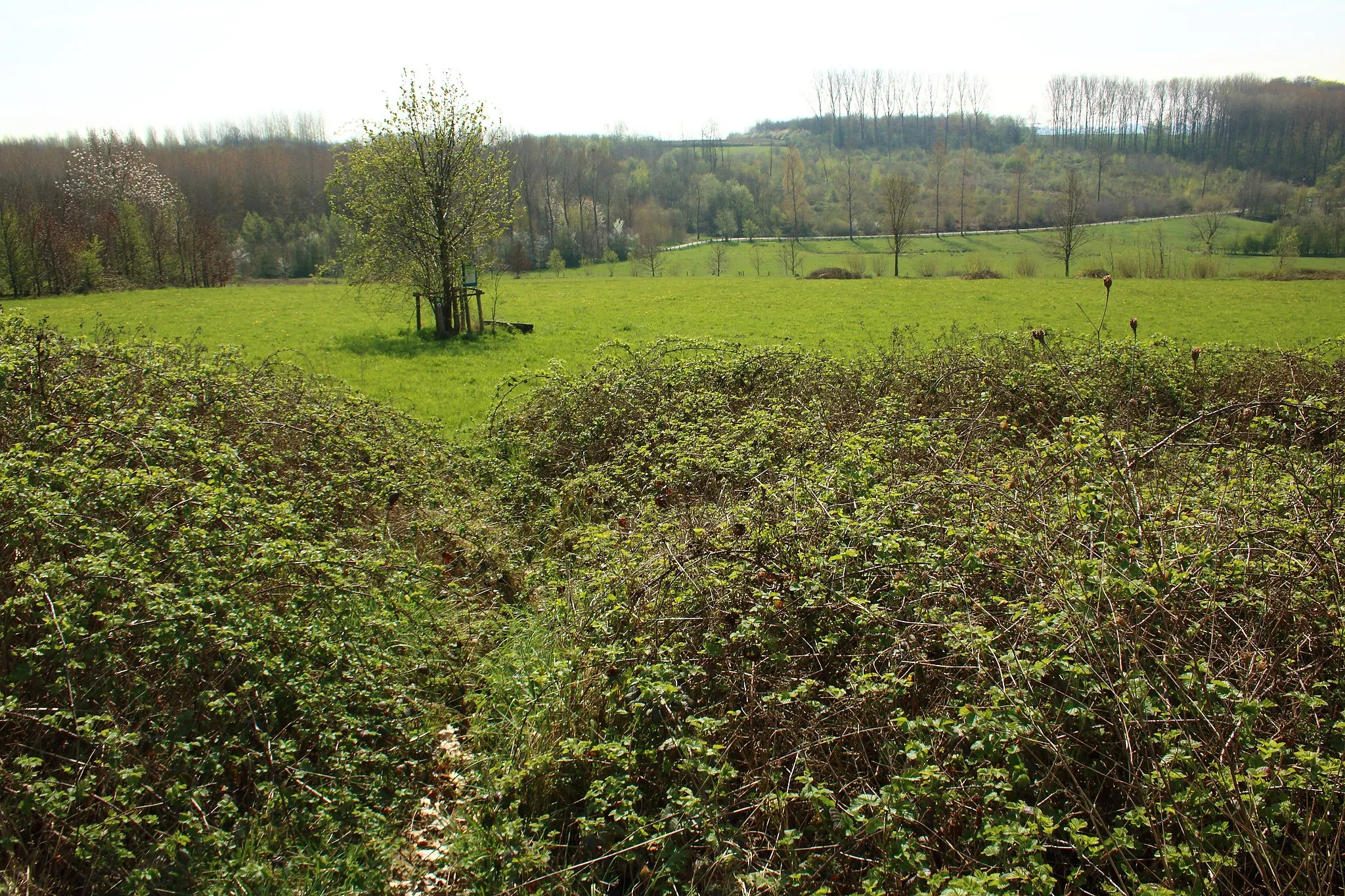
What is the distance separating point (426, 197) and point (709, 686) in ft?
72.8

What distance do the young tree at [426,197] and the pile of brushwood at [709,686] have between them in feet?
57.1

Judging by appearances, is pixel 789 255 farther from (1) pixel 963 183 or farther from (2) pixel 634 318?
(2) pixel 634 318

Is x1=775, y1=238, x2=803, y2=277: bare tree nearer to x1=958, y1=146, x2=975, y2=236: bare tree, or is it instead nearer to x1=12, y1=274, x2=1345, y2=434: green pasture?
x1=958, y1=146, x2=975, y2=236: bare tree

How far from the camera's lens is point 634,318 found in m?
28.7

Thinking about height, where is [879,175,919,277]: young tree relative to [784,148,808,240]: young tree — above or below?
below

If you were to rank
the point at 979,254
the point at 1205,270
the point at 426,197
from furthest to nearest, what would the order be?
the point at 979,254, the point at 1205,270, the point at 426,197

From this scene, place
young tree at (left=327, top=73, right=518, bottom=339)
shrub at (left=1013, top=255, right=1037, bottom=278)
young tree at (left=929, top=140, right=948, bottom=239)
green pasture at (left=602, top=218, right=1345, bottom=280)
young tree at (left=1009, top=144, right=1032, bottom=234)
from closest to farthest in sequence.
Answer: young tree at (left=327, top=73, right=518, bottom=339) < shrub at (left=1013, top=255, right=1037, bottom=278) < green pasture at (left=602, top=218, right=1345, bottom=280) < young tree at (left=929, top=140, right=948, bottom=239) < young tree at (left=1009, top=144, right=1032, bottom=234)

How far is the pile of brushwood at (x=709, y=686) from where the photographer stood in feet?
10.8

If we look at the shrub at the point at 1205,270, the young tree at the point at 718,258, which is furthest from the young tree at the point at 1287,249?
the young tree at the point at 718,258

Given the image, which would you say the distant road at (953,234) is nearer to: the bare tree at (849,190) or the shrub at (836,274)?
the bare tree at (849,190)

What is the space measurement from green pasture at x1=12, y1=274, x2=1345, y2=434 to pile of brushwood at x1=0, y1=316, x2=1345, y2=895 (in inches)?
240

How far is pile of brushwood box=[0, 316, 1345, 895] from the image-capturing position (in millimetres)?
3301

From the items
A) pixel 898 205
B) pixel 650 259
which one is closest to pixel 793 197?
pixel 650 259

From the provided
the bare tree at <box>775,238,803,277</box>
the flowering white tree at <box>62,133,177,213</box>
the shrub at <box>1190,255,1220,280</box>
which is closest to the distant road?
the bare tree at <box>775,238,803,277</box>
